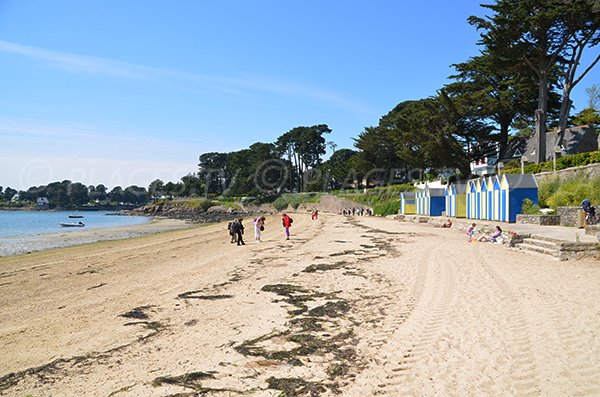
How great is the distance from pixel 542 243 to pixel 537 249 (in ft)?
0.84

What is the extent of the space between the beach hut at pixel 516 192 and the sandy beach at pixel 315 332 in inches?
400

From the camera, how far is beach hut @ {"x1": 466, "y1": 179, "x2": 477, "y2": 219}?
83.4 feet

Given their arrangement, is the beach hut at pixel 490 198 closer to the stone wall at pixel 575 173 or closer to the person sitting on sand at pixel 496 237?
the stone wall at pixel 575 173

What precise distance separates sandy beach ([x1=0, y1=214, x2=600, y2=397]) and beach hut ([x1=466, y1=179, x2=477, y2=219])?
15.2 meters

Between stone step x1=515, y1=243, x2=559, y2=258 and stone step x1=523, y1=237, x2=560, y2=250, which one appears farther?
stone step x1=523, y1=237, x2=560, y2=250

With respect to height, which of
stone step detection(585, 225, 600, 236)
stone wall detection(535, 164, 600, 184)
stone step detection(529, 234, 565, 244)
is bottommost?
stone step detection(529, 234, 565, 244)

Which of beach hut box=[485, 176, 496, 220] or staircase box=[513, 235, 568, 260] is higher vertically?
beach hut box=[485, 176, 496, 220]

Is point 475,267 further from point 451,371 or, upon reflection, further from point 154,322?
point 154,322

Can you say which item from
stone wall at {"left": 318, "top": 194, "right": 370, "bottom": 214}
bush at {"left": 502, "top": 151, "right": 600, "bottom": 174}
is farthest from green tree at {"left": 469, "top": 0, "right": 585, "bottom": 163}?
stone wall at {"left": 318, "top": 194, "right": 370, "bottom": 214}

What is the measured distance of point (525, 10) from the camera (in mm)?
26938

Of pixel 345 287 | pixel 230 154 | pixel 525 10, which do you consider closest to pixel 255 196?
pixel 230 154

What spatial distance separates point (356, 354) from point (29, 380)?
12.2 feet

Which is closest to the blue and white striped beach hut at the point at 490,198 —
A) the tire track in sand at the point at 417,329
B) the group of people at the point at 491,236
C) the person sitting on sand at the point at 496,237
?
the group of people at the point at 491,236

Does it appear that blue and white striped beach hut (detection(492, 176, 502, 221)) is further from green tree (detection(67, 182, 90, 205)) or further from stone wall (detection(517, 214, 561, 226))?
green tree (detection(67, 182, 90, 205))
